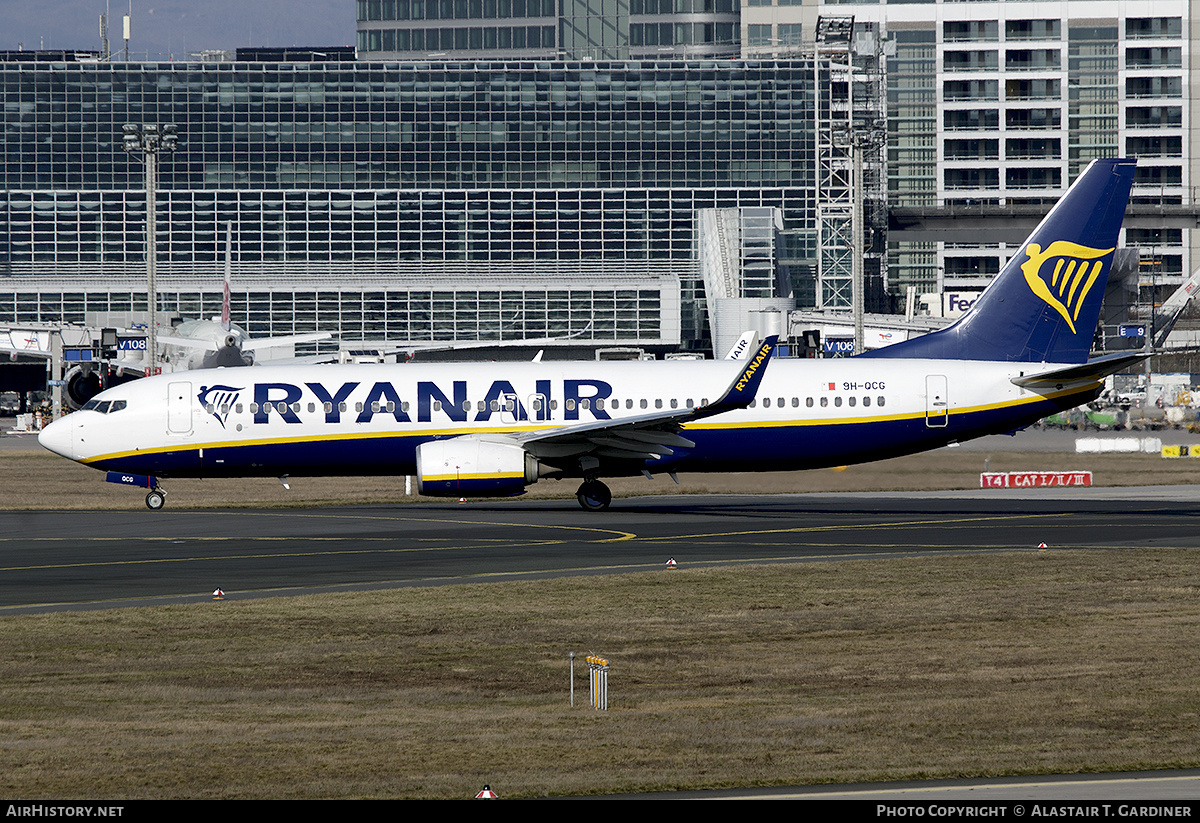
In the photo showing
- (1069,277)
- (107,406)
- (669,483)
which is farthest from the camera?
(669,483)

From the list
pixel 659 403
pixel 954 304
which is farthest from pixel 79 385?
pixel 954 304

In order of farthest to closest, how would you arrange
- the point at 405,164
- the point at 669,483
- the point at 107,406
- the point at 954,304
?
the point at 405,164 < the point at 954,304 < the point at 669,483 < the point at 107,406

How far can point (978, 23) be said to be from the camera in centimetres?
18025

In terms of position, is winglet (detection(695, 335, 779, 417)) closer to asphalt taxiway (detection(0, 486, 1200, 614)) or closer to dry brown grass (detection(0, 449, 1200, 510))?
asphalt taxiway (detection(0, 486, 1200, 614))

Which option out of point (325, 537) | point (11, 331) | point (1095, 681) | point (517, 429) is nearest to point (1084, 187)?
point (517, 429)

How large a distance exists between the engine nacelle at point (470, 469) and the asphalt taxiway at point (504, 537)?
80 centimetres

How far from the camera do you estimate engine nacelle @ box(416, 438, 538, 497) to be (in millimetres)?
36125

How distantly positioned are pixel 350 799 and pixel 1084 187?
3274cm

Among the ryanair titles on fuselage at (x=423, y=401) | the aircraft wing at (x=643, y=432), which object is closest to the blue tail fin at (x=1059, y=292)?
the aircraft wing at (x=643, y=432)

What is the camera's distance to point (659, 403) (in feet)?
126

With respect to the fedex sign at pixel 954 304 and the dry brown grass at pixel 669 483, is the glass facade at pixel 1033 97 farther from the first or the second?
the dry brown grass at pixel 669 483

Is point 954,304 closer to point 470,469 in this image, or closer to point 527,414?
point 527,414

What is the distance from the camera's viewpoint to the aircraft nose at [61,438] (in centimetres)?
3894

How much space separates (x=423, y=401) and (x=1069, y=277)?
58.1 feet
